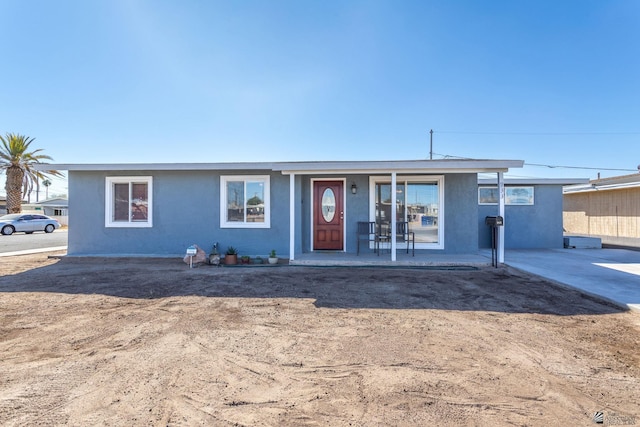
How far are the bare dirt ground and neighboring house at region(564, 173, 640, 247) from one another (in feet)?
38.1

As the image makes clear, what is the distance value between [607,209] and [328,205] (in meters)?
13.8

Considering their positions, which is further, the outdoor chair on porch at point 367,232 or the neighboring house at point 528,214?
the neighboring house at point 528,214

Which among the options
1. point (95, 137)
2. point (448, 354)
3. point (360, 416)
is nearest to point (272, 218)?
point (448, 354)

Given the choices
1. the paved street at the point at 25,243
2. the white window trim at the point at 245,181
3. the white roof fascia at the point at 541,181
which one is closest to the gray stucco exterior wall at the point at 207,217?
the white window trim at the point at 245,181

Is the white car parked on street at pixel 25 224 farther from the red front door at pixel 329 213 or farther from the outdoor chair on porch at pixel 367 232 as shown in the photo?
the outdoor chair on porch at pixel 367 232

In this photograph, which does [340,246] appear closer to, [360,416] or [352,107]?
[360,416]

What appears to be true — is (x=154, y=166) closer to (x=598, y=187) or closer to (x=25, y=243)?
(x=25, y=243)

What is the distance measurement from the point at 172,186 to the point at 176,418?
7416 mm

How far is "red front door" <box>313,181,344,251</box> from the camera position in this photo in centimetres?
854

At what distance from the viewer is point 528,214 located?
34.0 feet

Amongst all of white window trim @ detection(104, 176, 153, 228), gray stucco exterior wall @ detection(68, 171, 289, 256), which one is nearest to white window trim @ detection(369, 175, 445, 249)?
gray stucco exterior wall @ detection(68, 171, 289, 256)

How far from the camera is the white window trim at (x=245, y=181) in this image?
321 inches

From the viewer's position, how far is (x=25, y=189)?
73.8 feet

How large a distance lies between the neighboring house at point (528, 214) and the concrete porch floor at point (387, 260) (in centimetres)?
326
